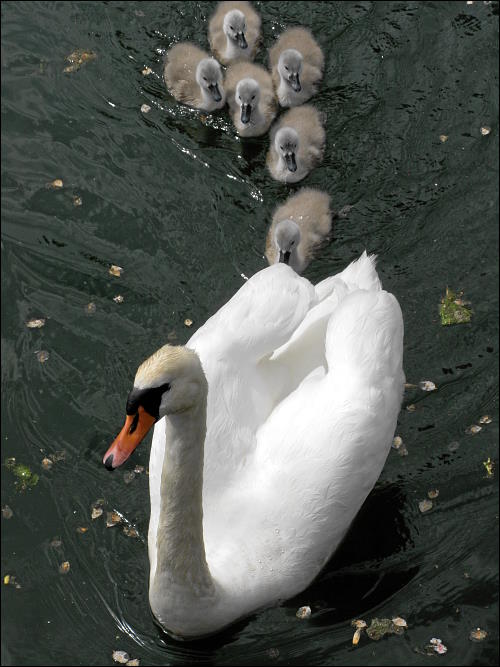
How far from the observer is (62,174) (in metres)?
7.48

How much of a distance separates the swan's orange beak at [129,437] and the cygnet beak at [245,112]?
11.8 ft

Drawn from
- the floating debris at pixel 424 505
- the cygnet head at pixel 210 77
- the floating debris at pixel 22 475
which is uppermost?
the cygnet head at pixel 210 77

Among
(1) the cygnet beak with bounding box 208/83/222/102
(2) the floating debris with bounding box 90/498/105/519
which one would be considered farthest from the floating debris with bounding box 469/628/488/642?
(1) the cygnet beak with bounding box 208/83/222/102

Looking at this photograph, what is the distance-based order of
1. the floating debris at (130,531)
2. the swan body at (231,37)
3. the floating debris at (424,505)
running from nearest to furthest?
1. the floating debris at (130,531)
2. the floating debris at (424,505)
3. the swan body at (231,37)

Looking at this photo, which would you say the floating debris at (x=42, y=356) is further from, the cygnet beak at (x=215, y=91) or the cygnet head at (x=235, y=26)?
the cygnet head at (x=235, y=26)

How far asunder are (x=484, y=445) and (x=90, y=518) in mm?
2072

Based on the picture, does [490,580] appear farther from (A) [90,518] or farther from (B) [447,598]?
(A) [90,518]

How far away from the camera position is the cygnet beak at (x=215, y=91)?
764cm

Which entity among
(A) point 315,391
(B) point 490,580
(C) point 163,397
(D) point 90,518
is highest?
(C) point 163,397

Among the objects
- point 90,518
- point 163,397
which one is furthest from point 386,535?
point 163,397

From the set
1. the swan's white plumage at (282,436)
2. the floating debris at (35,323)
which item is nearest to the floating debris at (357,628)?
the swan's white plumage at (282,436)

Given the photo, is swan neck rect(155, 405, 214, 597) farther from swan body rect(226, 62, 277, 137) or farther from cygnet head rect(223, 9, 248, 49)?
cygnet head rect(223, 9, 248, 49)

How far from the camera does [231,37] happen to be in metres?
7.82

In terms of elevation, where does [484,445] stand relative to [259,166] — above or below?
below
